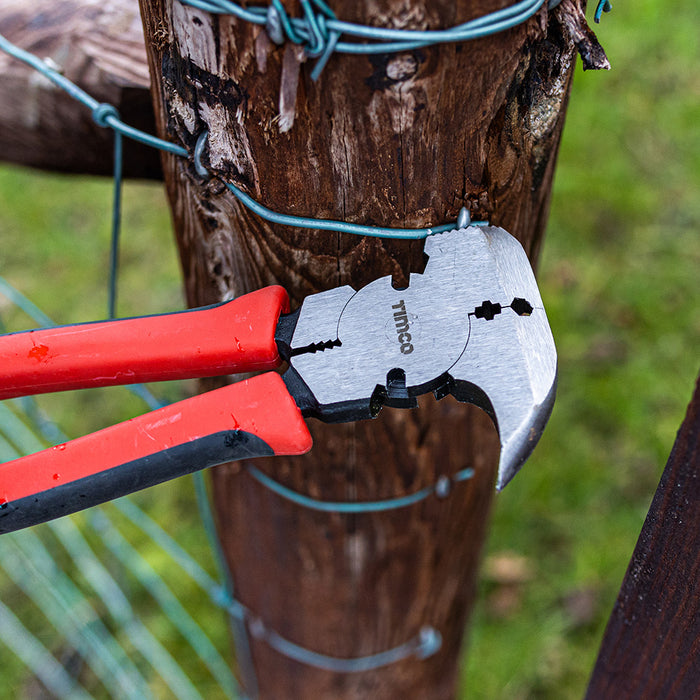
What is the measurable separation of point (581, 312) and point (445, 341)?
2035 millimetres

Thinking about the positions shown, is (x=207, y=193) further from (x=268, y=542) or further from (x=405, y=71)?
(x=268, y=542)

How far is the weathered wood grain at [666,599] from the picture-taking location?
0.71 m

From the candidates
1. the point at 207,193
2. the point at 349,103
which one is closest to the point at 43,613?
the point at 207,193

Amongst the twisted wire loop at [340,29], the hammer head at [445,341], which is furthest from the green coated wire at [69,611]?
the twisted wire loop at [340,29]

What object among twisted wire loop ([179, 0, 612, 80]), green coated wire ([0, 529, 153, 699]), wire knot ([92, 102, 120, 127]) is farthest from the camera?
green coated wire ([0, 529, 153, 699])

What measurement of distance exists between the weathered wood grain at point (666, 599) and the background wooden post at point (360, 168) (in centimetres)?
32

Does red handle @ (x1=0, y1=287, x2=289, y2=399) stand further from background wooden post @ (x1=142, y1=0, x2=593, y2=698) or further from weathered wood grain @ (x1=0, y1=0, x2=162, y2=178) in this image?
weathered wood grain @ (x1=0, y1=0, x2=162, y2=178)

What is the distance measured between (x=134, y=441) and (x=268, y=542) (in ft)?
1.83

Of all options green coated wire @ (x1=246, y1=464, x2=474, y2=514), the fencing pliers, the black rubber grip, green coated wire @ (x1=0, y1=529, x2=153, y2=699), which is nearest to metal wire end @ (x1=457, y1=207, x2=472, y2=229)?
the fencing pliers

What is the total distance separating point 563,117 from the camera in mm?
851

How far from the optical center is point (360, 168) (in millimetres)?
736

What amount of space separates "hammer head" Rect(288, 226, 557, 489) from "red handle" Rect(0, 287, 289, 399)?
0.05m

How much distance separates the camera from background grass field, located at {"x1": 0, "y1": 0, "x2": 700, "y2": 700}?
7.01 ft

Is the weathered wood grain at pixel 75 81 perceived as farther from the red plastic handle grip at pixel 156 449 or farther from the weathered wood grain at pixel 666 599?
the weathered wood grain at pixel 666 599
